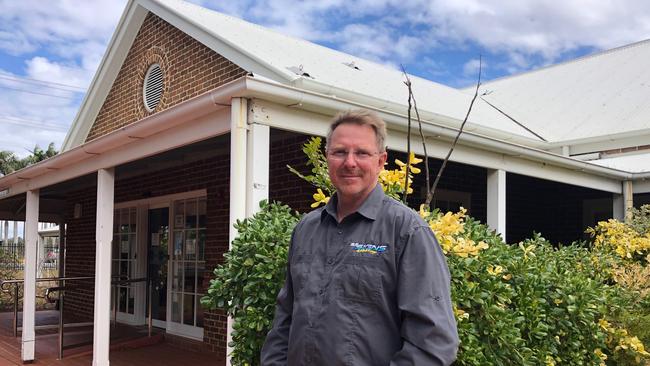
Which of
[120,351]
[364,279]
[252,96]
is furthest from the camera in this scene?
[120,351]

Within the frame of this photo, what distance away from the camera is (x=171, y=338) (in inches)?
367

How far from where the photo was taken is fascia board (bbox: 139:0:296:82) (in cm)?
750

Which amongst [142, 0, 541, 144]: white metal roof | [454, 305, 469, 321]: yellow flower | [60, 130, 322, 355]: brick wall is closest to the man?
[454, 305, 469, 321]: yellow flower

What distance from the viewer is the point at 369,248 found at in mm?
2066

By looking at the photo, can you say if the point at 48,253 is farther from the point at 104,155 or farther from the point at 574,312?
the point at 574,312

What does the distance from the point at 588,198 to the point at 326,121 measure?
7.35 m

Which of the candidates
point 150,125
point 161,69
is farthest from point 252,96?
point 161,69

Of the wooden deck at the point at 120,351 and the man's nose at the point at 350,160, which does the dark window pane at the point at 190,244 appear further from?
the man's nose at the point at 350,160

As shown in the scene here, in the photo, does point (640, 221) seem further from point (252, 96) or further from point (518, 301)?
point (252, 96)

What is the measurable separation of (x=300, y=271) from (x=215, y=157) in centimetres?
652

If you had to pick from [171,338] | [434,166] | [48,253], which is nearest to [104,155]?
[171,338]

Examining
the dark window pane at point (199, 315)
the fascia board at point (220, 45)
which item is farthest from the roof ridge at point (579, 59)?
the dark window pane at point (199, 315)

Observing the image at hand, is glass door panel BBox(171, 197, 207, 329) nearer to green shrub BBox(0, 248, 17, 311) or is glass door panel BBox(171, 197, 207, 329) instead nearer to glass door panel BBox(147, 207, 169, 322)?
glass door panel BBox(147, 207, 169, 322)

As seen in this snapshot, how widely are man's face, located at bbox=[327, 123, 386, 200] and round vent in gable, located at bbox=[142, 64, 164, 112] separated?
843cm
